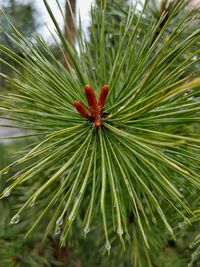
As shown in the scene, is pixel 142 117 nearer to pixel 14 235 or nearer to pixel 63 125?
pixel 63 125

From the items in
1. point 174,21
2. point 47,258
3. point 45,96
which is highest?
point 174,21

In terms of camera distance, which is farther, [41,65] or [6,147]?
[6,147]

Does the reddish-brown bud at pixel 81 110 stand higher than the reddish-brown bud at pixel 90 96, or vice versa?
the reddish-brown bud at pixel 90 96

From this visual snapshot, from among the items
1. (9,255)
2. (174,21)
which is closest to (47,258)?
(9,255)

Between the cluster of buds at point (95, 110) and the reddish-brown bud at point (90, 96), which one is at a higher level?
the reddish-brown bud at point (90, 96)

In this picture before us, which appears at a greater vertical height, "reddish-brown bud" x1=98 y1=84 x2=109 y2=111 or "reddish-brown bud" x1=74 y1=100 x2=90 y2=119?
"reddish-brown bud" x1=98 y1=84 x2=109 y2=111

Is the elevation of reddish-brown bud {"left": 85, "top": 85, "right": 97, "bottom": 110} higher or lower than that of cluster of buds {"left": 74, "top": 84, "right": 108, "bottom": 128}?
higher

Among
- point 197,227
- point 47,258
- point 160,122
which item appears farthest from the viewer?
point 47,258

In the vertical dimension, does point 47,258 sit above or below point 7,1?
below

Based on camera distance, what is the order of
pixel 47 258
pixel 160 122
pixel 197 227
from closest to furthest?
pixel 160 122 → pixel 197 227 → pixel 47 258

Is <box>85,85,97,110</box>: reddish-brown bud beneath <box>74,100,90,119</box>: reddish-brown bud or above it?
above
